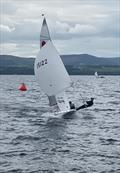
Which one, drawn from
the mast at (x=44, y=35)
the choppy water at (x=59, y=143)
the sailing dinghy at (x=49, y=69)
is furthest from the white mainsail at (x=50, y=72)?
the choppy water at (x=59, y=143)

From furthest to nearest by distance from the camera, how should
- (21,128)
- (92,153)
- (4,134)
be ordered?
(21,128) → (4,134) → (92,153)

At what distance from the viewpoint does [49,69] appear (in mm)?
67125

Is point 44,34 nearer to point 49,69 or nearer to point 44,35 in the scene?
point 44,35

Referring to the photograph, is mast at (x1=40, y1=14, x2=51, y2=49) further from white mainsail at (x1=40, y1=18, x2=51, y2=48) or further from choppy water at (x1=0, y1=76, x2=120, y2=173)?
choppy water at (x1=0, y1=76, x2=120, y2=173)

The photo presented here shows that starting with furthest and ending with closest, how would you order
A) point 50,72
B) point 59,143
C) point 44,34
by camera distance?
point 44,34, point 50,72, point 59,143

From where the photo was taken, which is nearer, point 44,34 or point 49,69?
point 49,69

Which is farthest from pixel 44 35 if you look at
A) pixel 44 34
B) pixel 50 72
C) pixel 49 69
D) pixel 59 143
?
pixel 59 143

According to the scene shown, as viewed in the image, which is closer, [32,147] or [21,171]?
[21,171]

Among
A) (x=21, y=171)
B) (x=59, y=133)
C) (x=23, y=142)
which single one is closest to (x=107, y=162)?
(x=21, y=171)

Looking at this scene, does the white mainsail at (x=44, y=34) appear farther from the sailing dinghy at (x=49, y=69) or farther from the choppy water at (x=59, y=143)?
the choppy water at (x=59, y=143)

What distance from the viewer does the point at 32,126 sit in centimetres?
6156

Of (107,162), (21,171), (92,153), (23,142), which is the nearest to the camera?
(21,171)

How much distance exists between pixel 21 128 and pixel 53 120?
8.19 metres

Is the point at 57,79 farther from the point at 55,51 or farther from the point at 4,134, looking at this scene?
the point at 4,134
